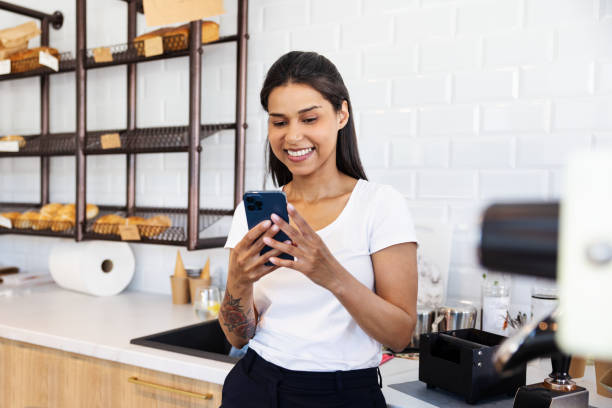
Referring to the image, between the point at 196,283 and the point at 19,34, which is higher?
the point at 19,34

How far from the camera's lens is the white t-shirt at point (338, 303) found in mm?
1130

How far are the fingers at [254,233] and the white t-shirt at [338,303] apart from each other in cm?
21

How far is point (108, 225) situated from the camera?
7.25 feet

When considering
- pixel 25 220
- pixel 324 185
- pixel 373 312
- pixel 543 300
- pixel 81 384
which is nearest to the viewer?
pixel 373 312

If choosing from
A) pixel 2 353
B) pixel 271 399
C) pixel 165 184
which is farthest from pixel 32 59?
pixel 271 399

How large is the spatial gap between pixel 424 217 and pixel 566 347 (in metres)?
1.53

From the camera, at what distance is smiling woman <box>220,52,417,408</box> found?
1.10 m

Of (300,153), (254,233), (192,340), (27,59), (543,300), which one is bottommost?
(192,340)

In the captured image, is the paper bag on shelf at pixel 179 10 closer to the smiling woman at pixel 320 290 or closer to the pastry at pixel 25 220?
the smiling woman at pixel 320 290

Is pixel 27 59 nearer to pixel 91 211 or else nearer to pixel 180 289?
pixel 91 211

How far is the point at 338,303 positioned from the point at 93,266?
4.91ft

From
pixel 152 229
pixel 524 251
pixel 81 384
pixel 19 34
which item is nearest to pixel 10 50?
pixel 19 34

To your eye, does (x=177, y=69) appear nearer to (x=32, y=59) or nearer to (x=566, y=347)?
(x=32, y=59)

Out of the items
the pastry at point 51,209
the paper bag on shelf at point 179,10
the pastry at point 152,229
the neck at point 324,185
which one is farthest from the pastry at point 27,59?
the neck at point 324,185
